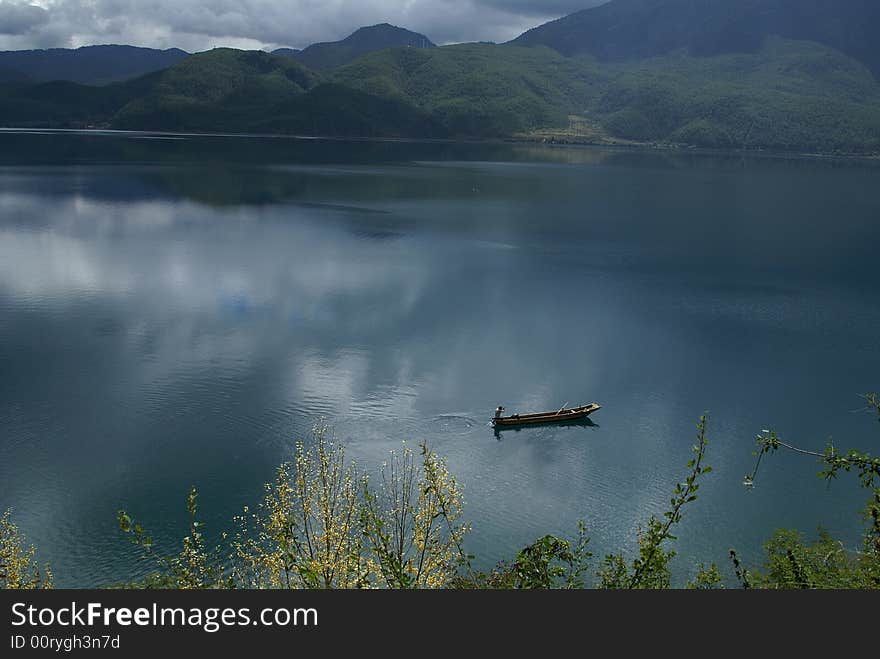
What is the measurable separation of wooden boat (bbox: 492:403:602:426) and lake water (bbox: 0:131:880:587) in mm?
671


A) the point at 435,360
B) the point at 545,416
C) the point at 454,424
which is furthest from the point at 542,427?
the point at 435,360

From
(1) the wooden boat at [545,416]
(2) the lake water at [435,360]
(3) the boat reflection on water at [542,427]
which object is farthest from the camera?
(1) the wooden boat at [545,416]

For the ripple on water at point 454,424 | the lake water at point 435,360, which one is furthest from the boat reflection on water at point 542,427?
the ripple on water at point 454,424

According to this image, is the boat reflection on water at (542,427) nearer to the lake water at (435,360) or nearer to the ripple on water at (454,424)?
the lake water at (435,360)

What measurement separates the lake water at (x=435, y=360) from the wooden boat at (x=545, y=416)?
2.20 ft

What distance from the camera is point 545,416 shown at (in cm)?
3678

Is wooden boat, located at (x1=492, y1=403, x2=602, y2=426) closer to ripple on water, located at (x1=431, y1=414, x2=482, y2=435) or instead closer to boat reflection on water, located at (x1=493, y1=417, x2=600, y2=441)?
boat reflection on water, located at (x1=493, y1=417, x2=600, y2=441)

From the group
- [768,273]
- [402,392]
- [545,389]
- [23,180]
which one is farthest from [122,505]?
[23,180]

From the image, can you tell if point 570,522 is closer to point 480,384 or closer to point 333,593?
point 480,384


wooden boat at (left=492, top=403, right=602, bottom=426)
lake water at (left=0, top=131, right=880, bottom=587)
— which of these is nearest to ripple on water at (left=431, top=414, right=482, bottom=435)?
lake water at (left=0, top=131, right=880, bottom=587)

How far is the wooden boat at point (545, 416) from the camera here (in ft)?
118

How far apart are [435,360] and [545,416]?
10278mm

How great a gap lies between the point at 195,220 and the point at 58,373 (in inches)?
2115

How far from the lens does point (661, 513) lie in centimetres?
2934
